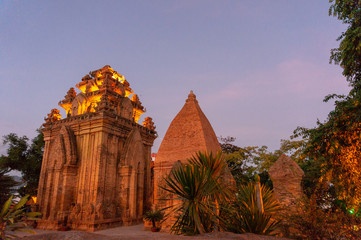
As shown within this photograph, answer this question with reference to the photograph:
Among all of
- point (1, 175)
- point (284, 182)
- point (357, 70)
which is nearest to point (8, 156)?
point (1, 175)

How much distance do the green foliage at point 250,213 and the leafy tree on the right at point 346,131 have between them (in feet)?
10.6

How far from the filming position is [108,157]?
57.5 feet

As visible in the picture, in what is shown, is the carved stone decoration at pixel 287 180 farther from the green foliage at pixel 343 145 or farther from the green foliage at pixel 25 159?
the green foliage at pixel 25 159

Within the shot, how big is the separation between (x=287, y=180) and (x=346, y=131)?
A: 3040 mm

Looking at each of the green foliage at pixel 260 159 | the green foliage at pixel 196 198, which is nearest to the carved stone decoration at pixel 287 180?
the green foliage at pixel 196 198

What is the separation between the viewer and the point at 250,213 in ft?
21.3

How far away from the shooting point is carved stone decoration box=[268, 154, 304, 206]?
7.81m

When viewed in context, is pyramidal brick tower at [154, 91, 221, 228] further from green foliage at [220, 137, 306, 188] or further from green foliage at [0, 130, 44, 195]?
green foliage at [0, 130, 44, 195]

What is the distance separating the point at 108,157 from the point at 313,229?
14.6 meters

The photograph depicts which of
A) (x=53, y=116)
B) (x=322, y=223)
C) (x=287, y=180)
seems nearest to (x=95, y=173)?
(x=53, y=116)

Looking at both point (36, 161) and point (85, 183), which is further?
point (36, 161)

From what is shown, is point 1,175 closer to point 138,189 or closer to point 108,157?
point 108,157

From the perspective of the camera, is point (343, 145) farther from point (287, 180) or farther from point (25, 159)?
point (25, 159)

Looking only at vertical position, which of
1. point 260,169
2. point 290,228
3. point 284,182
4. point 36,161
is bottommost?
point 290,228
